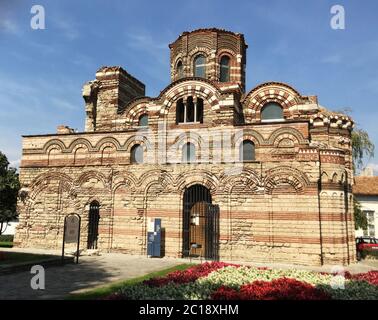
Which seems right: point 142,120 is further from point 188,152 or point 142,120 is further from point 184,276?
point 184,276

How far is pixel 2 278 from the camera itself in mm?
11656

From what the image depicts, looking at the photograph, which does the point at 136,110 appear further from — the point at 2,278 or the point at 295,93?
the point at 2,278

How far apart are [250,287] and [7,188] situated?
1698 centimetres

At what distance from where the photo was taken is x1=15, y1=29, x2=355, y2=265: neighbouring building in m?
16.6

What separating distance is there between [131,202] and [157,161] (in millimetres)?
2656

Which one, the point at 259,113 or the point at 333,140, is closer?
the point at 333,140

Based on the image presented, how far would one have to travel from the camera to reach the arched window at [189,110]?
19500mm

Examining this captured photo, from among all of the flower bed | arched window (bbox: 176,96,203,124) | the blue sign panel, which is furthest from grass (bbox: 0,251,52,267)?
arched window (bbox: 176,96,203,124)

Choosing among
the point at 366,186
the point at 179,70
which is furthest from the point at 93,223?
the point at 366,186

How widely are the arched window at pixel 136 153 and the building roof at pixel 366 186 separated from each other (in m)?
22.6

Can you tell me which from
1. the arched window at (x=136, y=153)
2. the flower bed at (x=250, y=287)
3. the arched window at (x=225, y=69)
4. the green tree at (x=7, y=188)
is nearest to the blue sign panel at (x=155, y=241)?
the arched window at (x=136, y=153)

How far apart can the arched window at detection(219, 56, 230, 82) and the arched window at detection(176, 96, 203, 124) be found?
19.3ft

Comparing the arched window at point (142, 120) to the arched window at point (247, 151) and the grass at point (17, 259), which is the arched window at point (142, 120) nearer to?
the arched window at point (247, 151)
